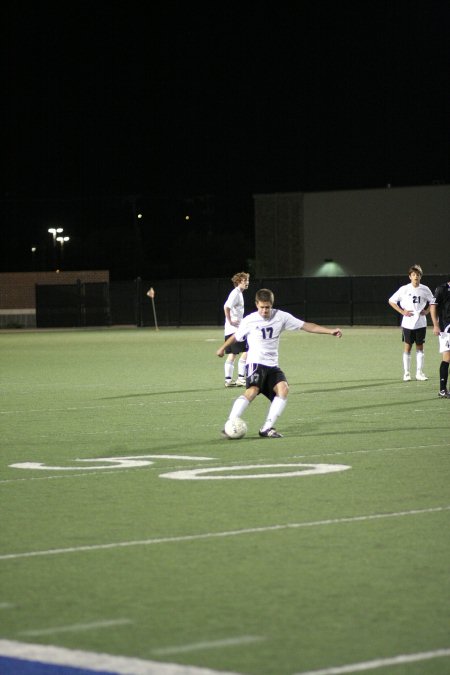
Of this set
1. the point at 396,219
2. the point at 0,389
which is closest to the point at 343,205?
the point at 396,219

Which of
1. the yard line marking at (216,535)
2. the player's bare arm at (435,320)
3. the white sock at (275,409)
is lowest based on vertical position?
the yard line marking at (216,535)

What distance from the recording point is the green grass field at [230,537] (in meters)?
6.38

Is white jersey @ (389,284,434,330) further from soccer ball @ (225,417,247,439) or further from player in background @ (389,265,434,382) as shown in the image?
soccer ball @ (225,417,247,439)

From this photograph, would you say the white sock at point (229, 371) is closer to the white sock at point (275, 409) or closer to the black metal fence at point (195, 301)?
the white sock at point (275, 409)

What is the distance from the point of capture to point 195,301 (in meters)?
67.1

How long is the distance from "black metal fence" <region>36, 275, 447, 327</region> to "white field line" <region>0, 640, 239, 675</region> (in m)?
57.8

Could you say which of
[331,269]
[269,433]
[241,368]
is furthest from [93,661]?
[331,269]

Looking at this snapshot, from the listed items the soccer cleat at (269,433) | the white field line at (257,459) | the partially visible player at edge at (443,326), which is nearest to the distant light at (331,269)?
the partially visible player at edge at (443,326)

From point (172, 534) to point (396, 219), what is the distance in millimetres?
67419

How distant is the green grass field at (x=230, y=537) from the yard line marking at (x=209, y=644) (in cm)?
2

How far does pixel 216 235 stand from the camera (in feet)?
477

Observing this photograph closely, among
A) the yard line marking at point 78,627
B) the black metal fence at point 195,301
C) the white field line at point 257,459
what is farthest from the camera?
the black metal fence at point 195,301

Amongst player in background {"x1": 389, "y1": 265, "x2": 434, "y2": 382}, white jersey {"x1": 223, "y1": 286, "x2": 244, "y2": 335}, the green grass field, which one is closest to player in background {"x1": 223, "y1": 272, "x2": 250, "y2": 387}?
white jersey {"x1": 223, "y1": 286, "x2": 244, "y2": 335}

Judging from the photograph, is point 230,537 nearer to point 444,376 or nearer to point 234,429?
point 234,429
